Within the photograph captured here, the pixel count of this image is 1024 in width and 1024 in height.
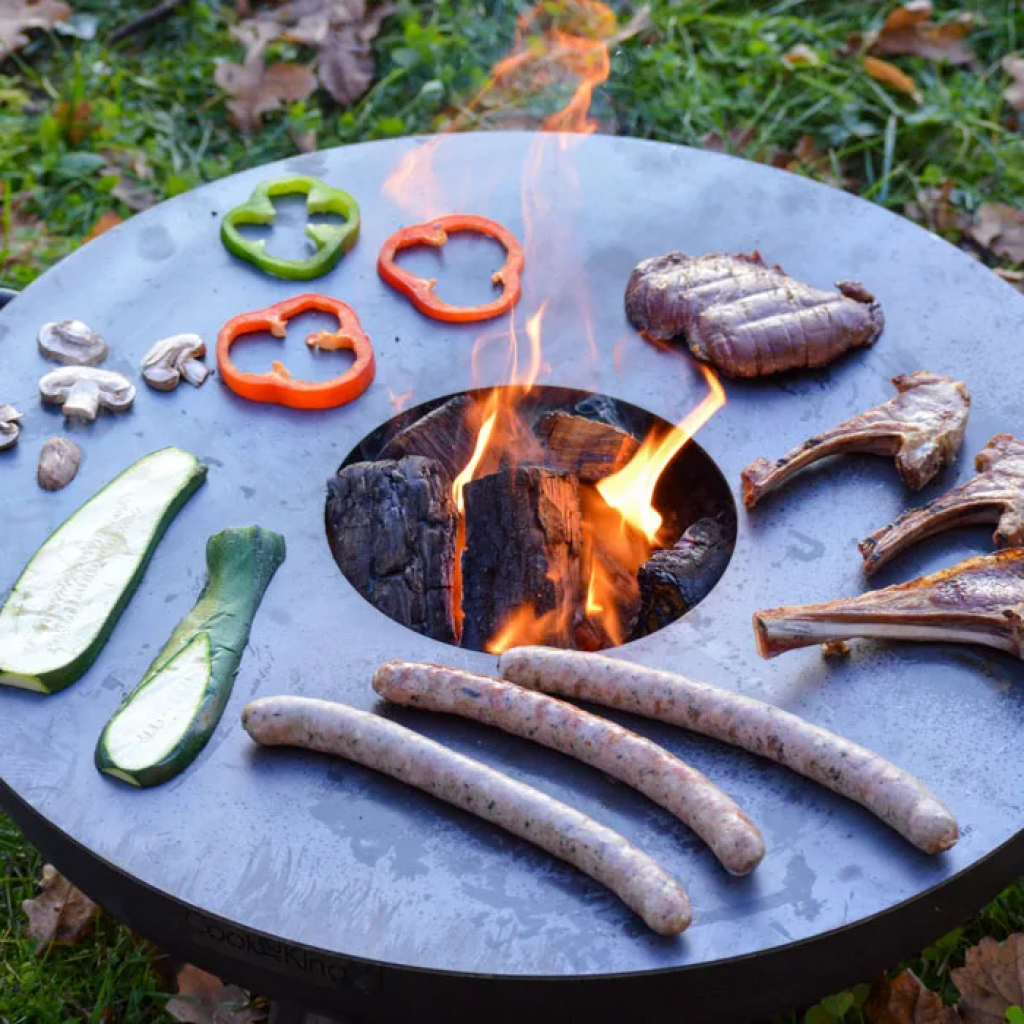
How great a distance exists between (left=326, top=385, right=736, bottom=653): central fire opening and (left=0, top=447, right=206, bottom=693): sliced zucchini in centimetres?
41

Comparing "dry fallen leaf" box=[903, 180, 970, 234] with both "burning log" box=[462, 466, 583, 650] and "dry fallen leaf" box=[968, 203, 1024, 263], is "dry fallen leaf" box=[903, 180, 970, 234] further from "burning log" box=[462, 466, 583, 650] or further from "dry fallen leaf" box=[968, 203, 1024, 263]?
"burning log" box=[462, 466, 583, 650]

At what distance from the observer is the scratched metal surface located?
237 centimetres

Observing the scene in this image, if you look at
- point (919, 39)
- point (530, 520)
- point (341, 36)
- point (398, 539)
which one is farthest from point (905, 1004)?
point (341, 36)

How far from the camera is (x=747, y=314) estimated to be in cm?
348

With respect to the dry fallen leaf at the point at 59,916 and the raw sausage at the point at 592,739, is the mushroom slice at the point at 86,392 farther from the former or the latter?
the dry fallen leaf at the point at 59,916

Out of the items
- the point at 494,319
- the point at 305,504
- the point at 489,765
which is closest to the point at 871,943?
the point at 489,765

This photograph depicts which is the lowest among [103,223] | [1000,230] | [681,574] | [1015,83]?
[1000,230]

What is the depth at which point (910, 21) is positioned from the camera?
6.41m

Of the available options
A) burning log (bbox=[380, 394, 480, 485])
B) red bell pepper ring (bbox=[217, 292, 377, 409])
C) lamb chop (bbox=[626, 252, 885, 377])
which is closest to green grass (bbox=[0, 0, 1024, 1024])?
lamb chop (bbox=[626, 252, 885, 377])

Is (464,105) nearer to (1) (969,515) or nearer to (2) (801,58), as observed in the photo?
(2) (801,58)

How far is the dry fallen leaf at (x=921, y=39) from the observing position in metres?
6.41

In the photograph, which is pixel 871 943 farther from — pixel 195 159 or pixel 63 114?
pixel 63 114

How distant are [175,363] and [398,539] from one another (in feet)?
2.65

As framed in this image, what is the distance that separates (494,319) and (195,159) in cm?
296
